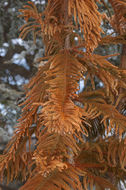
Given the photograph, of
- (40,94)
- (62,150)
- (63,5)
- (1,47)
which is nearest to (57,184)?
(62,150)

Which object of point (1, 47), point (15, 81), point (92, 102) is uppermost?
point (1, 47)

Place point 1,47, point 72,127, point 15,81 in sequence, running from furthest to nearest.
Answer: point 15,81
point 1,47
point 72,127

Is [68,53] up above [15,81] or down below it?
above

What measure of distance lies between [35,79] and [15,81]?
1.54 m

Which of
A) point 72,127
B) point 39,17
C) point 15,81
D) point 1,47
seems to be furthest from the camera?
point 15,81

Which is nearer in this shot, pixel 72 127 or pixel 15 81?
pixel 72 127

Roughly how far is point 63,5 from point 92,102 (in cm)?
28

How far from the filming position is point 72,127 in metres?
0.48

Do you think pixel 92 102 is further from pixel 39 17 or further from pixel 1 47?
pixel 1 47

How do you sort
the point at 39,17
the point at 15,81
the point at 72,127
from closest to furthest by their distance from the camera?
1. the point at 72,127
2. the point at 39,17
3. the point at 15,81

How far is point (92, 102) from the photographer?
26.1 inches

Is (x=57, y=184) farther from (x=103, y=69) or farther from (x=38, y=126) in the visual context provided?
(x=103, y=69)

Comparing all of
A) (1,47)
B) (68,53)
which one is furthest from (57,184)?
(1,47)

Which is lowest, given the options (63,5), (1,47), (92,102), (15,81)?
(15,81)
